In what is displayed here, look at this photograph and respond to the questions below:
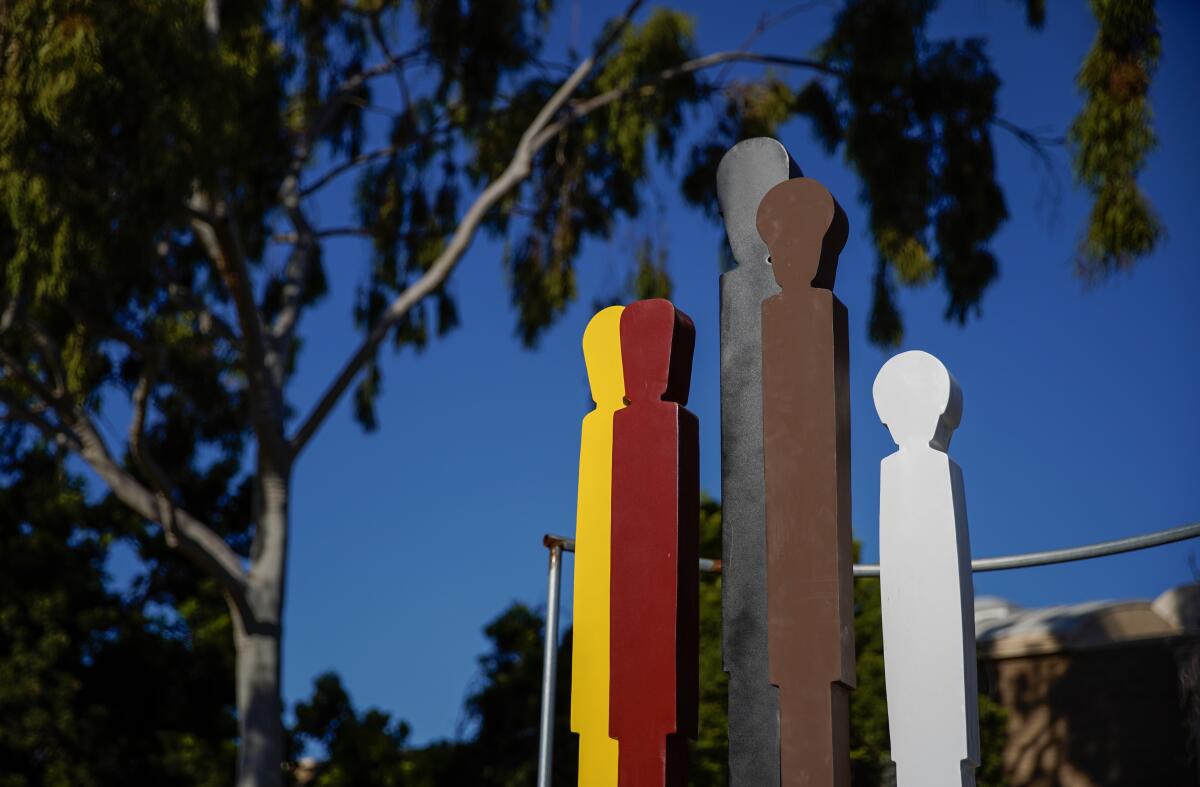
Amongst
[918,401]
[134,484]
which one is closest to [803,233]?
[918,401]

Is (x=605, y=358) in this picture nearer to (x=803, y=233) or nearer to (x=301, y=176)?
(x=803, y=233)

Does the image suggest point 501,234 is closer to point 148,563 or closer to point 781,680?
point 148,563

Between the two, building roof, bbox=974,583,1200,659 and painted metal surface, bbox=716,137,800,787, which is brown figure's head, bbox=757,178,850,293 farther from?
building roof, bbox=974,583,1200,659

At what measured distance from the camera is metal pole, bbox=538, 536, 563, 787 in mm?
3804

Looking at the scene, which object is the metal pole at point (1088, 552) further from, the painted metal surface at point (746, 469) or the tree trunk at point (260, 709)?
the tree trunk at point (260, 709)

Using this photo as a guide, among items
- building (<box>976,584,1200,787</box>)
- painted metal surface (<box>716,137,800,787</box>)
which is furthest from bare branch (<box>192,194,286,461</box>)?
painted metal surface (<box>716,137,800,787</box>)

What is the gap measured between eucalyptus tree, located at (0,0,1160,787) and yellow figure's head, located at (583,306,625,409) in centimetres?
535

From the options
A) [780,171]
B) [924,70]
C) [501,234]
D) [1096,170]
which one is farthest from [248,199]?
[780,171]

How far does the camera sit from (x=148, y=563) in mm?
15492

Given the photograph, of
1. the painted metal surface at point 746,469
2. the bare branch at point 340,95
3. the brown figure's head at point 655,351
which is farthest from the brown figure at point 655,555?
the bare branch at point 340,95

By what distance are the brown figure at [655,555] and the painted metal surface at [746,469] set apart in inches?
4.8

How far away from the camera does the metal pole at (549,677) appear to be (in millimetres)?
3804

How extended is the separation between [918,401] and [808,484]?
0.33m

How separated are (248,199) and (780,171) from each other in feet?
28.6
